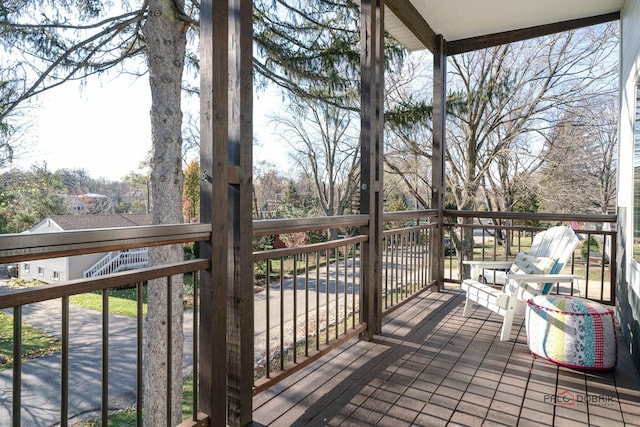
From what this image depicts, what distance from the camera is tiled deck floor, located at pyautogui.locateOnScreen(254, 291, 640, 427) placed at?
211 centimetres

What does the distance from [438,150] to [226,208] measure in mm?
3646

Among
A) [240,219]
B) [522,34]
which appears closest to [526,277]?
[240,219]

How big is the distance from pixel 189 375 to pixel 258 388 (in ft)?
17.9

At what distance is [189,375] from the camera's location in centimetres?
689

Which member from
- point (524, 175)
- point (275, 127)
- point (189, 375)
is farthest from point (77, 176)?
point (524, 175)

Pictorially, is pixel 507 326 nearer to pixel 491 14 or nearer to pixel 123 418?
pixel 491 14

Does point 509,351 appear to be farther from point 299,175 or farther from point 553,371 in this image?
point 299,175

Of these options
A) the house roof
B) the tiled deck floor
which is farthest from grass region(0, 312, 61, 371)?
the tiled deck floor

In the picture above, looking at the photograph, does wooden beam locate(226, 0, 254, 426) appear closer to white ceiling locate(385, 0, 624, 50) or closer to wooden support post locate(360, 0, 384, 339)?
wooden support post locate(360, 0, 384, 339)

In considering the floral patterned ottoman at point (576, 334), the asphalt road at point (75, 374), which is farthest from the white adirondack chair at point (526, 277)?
the asphalt road at point (75, 374)

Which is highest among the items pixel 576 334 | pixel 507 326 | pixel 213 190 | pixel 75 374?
pixel 213 190

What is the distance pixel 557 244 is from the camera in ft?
12.0

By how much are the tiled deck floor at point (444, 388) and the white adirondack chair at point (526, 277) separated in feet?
0.92

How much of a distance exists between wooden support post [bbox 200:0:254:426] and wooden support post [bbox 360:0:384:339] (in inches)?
56.5
